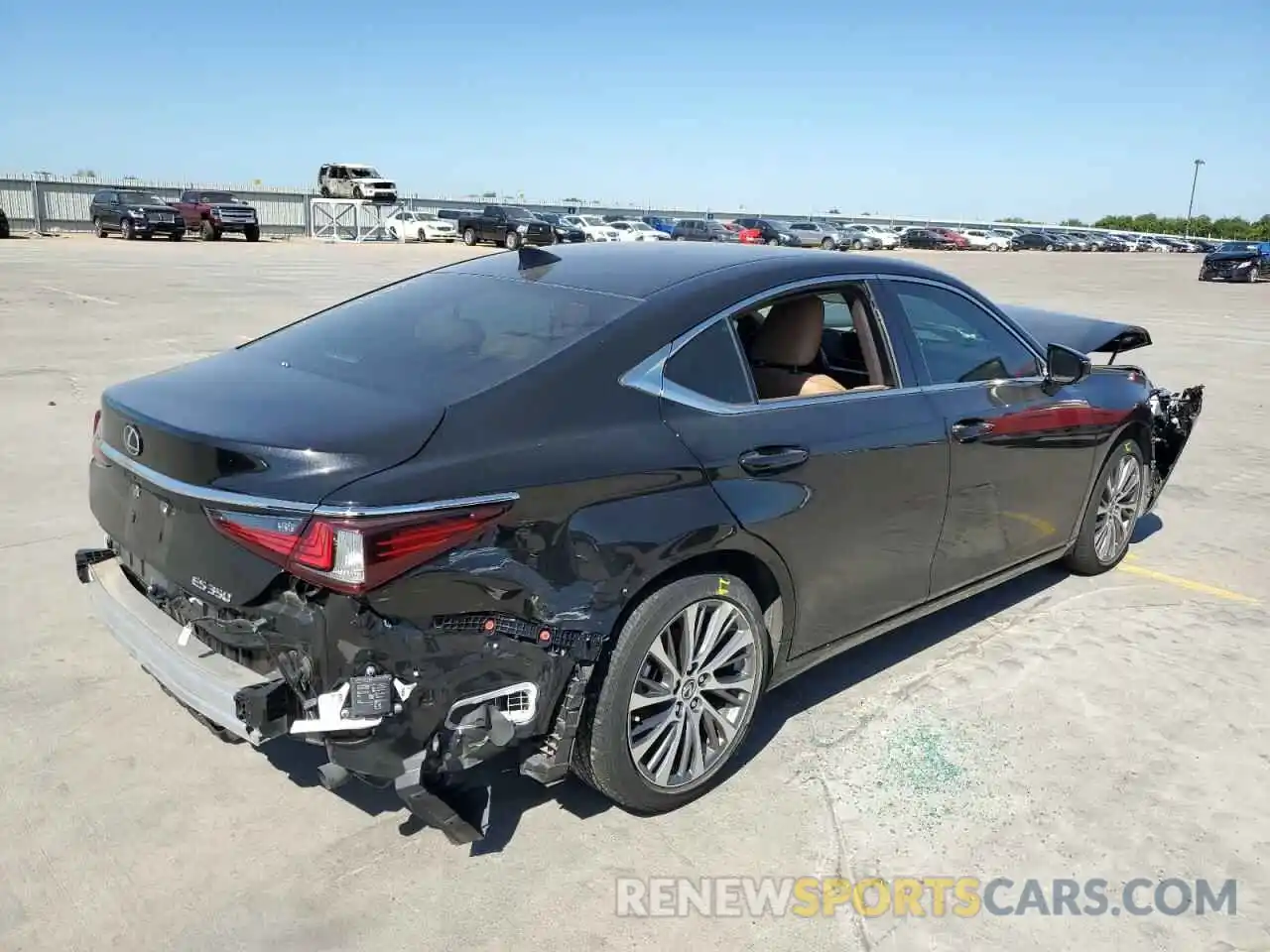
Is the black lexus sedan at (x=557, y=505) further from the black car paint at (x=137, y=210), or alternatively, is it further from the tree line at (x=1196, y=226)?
the tree line at (x=1196, y=226)

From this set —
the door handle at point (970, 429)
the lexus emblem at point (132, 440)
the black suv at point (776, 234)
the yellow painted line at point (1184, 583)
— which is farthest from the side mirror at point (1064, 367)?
the black suv at point (776, 234)

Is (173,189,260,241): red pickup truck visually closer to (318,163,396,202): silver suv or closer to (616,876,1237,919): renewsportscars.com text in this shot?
(318,163,396,202): silver suv

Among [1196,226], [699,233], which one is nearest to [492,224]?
[699,233]

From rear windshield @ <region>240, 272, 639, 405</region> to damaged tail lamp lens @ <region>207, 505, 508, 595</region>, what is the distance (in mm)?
434

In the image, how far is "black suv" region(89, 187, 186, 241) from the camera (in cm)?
3600

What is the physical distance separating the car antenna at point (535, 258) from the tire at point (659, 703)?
4.97ft

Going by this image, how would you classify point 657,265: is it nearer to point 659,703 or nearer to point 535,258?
point 535,258

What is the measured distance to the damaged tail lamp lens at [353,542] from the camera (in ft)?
8.01

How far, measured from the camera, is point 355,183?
47.9 m

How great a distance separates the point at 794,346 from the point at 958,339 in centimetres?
76

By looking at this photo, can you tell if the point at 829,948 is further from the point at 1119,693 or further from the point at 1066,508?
the point at 1066,508

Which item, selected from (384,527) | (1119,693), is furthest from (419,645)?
(1119,693)

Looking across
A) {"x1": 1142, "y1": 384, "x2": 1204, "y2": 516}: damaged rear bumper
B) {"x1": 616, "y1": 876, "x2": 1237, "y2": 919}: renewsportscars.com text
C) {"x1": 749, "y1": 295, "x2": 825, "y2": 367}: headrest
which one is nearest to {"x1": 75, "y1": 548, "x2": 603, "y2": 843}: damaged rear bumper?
{"x1": 616, "y1": 876, "x2": 1237, "y2": 919}: renewsportscars.com text

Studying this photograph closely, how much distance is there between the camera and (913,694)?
4004 millimetres
